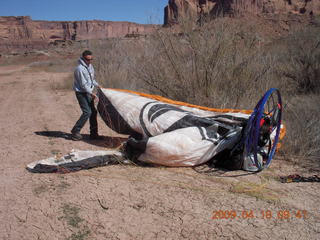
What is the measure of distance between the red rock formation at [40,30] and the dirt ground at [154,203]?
5973 centimetres

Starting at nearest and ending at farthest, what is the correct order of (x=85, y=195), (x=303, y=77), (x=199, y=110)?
(x=85, y=195) < (x=199, y=110) < (x=303, y=77)

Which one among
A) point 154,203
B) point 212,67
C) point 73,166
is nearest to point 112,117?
point 73,166

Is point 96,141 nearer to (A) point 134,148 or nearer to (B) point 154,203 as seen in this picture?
(A) point 134,148

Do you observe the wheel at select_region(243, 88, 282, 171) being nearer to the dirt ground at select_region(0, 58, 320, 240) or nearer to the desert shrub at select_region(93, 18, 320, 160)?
the dirt ground at select_region(0, 58, 320, 240)

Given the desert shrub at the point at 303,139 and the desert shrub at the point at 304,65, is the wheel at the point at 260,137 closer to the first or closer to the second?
the desert shrub at the point at 303,139

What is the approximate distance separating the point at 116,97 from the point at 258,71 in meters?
3.17

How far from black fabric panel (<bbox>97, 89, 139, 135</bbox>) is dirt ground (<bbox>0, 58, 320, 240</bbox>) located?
2.23ft

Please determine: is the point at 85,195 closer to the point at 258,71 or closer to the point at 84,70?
the point at 84,70

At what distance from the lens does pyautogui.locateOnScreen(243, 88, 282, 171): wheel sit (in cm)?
341

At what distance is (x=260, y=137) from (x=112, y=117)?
2264 mm

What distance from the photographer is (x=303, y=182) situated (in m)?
3.46

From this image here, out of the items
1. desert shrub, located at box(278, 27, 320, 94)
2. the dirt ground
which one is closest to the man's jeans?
the dirt ground

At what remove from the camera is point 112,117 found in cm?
452

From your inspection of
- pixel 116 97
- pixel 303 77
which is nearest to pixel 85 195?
pixel 116 97
